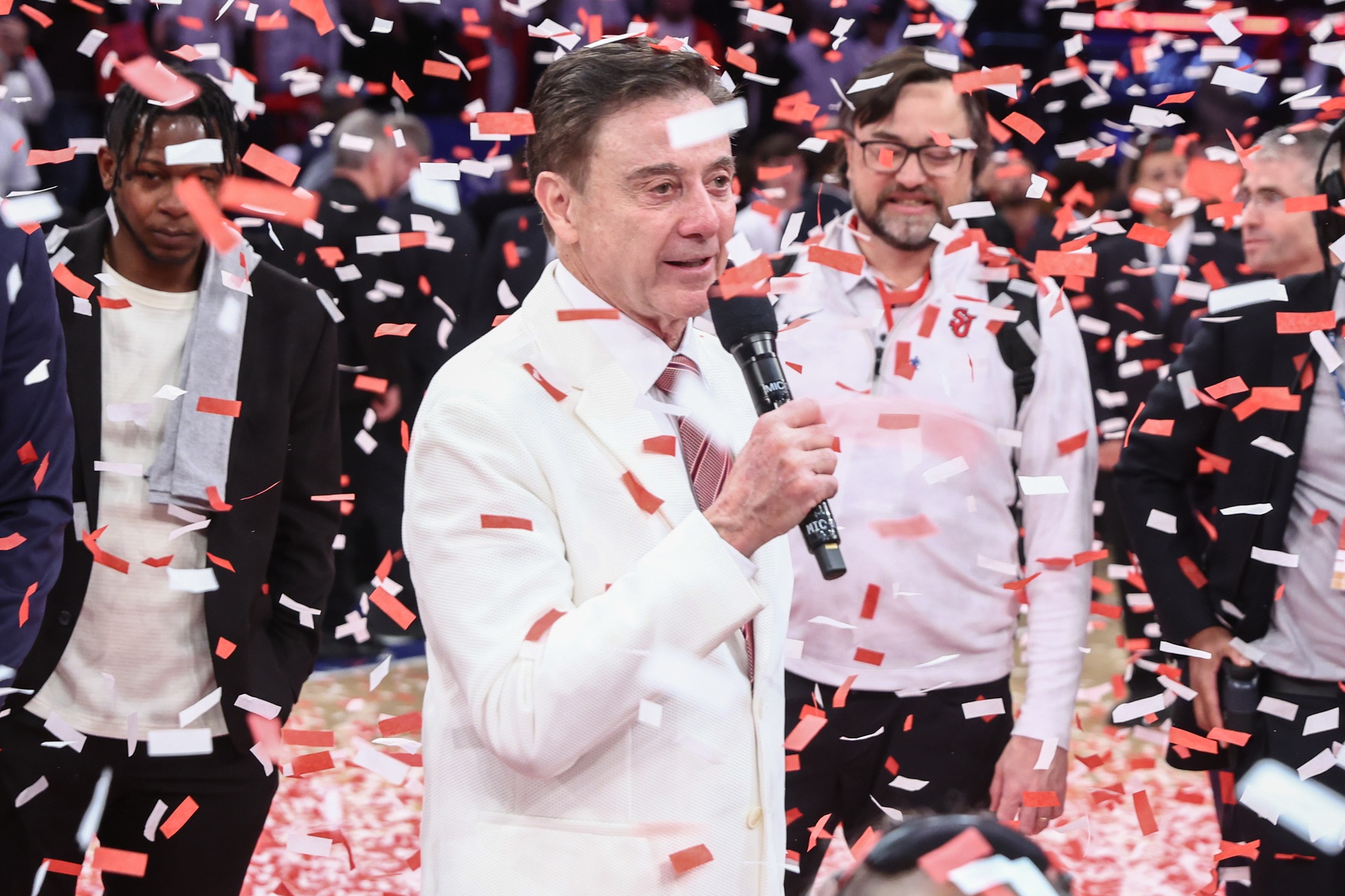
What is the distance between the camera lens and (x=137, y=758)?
9.73 ft

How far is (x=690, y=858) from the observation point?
6.54 ft

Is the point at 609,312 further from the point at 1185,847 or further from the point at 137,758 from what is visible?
the point at 1185,847

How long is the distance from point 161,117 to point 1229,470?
222cm

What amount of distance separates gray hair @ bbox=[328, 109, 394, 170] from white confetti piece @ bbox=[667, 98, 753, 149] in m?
4.51

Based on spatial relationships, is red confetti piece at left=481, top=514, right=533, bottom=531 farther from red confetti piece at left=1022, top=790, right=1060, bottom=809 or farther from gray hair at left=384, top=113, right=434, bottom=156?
gray hair at left=384, top=113, right=434, bottom=156

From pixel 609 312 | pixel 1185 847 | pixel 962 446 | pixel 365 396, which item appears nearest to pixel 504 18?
pixel 365 396

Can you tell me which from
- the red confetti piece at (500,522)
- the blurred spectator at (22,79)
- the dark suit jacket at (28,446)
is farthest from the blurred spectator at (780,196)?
the red confetti piece at (500,522)

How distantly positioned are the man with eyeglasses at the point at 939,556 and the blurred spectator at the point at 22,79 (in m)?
5.78

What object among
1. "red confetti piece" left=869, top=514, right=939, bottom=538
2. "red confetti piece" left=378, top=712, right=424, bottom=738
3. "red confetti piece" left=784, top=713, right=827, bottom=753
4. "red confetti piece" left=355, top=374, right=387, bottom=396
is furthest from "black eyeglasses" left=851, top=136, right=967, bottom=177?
"red confetti piece" left=355, top=374, right=387, bottom=396

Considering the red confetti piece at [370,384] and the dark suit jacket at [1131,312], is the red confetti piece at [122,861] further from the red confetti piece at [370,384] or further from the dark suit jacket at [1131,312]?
the dark suit jacket at [1131,312]

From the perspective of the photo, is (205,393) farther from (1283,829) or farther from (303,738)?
(1283,829)

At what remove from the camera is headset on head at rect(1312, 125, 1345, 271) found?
10.5 ft

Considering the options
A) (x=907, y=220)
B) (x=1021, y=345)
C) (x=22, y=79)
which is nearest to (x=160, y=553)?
(x=907, y=220)

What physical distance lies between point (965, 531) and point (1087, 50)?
33.0 feet
